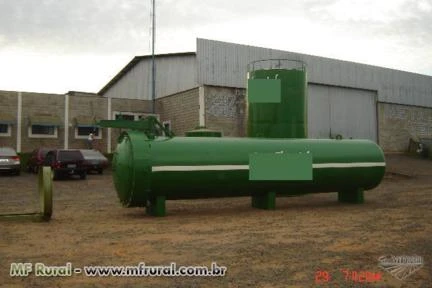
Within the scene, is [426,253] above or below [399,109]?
below

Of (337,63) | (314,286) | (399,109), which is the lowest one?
(314,286)

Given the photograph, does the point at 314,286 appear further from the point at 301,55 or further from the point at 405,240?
the point at 301,55

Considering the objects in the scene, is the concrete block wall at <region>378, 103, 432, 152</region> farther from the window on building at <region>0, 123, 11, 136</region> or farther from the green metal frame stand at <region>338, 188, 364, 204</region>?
the window on building at <region>0, 123, 11, 136</region>

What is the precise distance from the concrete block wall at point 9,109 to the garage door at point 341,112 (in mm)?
20090

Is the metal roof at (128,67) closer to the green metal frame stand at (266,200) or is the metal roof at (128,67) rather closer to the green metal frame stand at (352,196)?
the green metal frame stand at (352,196)

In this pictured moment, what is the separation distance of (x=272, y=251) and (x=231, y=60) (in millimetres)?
26587

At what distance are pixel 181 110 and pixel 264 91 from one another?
1988 cm

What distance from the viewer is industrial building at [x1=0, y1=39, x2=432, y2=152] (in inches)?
1264

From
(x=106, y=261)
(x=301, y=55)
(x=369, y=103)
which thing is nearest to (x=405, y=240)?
(x=106, y=261)

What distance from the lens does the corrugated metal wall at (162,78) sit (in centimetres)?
3353

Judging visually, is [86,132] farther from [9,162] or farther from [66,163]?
[66,163]

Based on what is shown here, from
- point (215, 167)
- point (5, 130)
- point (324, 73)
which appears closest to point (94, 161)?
point (5, 130)

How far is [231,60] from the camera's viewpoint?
109 feet
